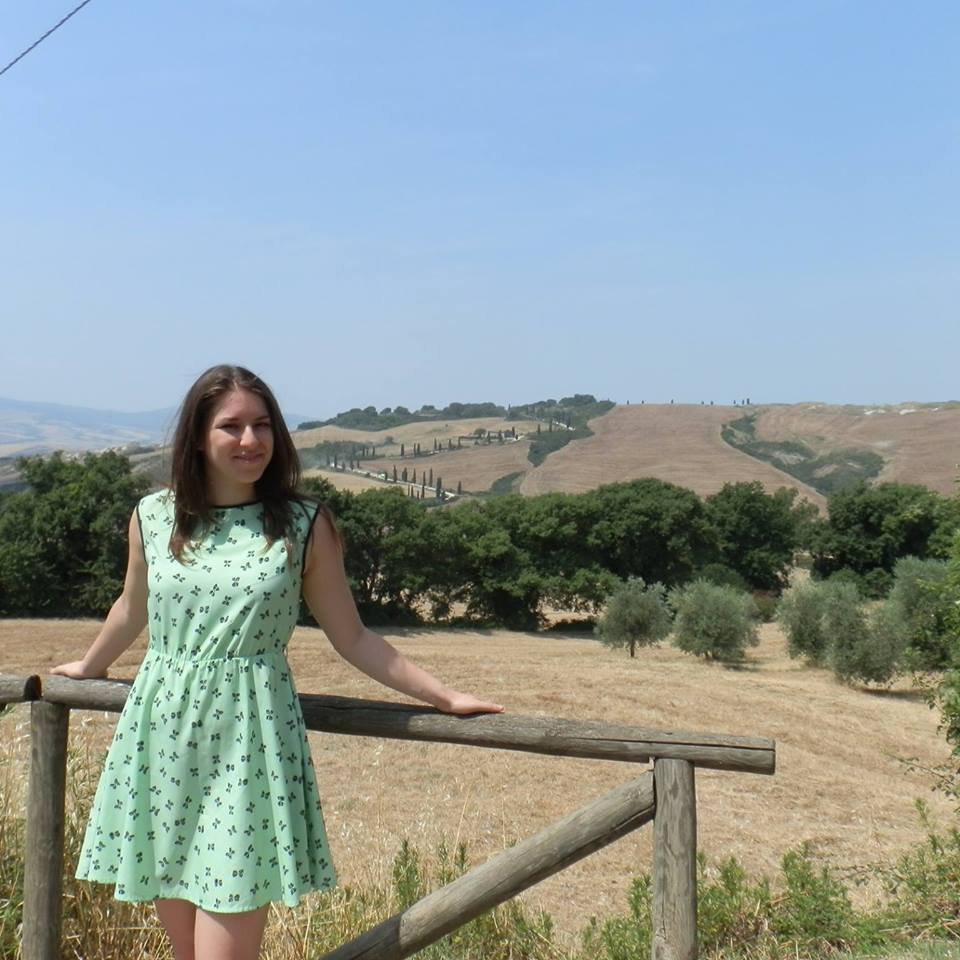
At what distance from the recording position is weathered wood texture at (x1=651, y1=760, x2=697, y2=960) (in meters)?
2.43

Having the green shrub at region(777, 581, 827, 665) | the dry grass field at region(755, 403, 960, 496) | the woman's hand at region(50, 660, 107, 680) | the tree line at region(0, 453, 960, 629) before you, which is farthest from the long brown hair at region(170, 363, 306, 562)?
the dry grass field at region(755, 403, 960, 496)

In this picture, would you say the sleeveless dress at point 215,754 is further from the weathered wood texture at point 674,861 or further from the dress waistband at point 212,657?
the weathered wood texture at point 674,861

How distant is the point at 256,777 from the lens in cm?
227

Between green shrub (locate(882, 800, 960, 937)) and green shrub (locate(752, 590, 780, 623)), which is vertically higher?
green shrub (locate(882, 800, 960, 937))

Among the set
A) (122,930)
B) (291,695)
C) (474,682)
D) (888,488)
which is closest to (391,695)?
(474,682)

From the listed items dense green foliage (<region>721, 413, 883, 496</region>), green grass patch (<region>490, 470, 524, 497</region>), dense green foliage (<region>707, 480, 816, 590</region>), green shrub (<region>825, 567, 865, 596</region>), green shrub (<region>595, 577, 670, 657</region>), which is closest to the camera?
green shrub (<region>595, 577, 670, 657</region>)

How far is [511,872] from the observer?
2.51 m

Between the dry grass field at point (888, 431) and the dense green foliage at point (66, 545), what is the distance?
5193 cm

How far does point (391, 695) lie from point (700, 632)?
30.0 feet

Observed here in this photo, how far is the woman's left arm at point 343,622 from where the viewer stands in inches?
94.6

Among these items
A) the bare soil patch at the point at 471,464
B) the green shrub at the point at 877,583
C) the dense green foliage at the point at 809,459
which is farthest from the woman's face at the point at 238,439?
the dense green foliage at the point at 809,459

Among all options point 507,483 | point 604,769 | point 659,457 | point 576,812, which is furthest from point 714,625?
point 659,457

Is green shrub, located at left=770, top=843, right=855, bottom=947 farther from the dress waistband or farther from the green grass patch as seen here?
the green grass patch

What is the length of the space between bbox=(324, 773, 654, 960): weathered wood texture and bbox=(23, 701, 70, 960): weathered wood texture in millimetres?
796
